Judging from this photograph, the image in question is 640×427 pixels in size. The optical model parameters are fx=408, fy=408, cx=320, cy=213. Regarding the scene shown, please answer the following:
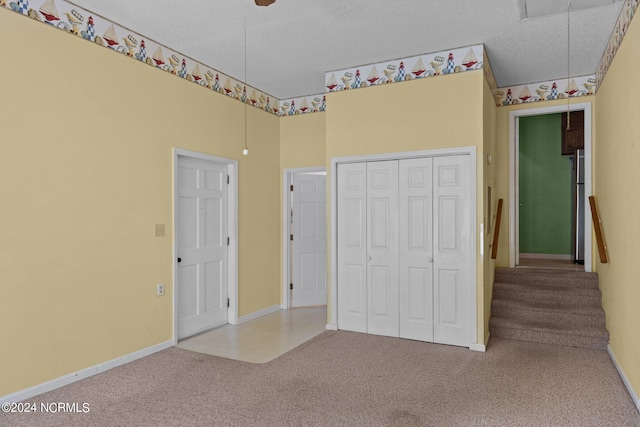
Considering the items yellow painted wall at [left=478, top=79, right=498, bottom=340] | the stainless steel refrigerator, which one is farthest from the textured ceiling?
the stainless steel refrigerator

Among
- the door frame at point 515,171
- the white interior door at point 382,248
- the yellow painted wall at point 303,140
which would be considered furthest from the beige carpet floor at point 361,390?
the yellow painted wall at point 303,140

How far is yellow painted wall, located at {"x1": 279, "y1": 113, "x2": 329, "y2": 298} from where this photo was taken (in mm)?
5520

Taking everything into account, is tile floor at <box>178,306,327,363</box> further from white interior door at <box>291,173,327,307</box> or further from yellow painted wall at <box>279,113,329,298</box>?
yellow painted wall at <box>279,113,329,298</box>

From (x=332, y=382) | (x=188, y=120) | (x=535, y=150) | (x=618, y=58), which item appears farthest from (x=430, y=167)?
(x=535, y=150)

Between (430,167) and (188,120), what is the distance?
2.54 meters

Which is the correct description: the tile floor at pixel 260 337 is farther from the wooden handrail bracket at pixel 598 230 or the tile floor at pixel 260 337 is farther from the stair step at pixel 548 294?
the wooden handrail bracket at pixel 598 230

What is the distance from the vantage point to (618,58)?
3.38 metres

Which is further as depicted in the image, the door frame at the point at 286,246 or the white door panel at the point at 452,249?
the door frame at the point at 286,246

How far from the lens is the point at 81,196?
127 inches

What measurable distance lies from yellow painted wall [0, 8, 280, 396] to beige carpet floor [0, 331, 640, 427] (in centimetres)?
40

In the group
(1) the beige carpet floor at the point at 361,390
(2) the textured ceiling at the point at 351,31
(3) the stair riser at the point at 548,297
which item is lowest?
(1) the beige carpet floor at the point at 361,390

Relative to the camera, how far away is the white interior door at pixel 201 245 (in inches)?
168

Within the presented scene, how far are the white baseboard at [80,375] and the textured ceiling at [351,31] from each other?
9.41 ft

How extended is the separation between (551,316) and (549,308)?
0.12m
